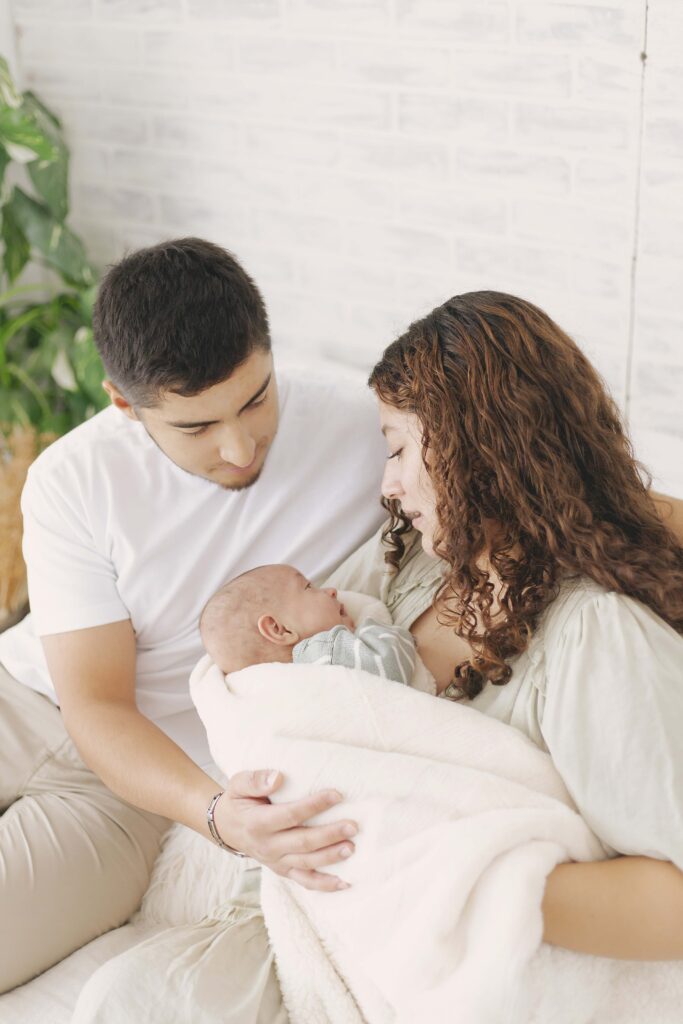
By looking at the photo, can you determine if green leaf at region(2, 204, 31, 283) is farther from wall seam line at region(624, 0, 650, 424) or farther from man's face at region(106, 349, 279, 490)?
wall seam line at region(624, 0, 650, 424)

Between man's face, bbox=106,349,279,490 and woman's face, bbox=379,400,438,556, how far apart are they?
0.26 m

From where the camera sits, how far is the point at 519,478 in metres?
1.38

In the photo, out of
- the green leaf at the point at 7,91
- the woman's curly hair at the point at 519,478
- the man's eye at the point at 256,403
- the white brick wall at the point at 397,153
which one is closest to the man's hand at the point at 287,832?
the woman's curly hair at the point at 519,478

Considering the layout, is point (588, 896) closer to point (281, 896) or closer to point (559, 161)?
point (281, 896)

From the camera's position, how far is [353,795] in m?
1.31

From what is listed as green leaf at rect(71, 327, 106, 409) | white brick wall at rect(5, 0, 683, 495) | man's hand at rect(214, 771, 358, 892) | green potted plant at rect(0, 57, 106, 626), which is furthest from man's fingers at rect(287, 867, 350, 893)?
green leaf at rect(71, 327, 106, 409)

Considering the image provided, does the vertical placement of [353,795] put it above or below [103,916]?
above

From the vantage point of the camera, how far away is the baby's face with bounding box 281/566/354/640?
5.06ft

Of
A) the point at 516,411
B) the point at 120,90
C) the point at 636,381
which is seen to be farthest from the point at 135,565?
the point at 120,90

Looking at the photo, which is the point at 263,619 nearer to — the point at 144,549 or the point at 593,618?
the point at 144,549

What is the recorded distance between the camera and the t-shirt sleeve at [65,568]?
69.9 inches

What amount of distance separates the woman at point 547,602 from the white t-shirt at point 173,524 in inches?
15.3

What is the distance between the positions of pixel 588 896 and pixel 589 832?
0.08m

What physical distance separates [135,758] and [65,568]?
32 centimetres
